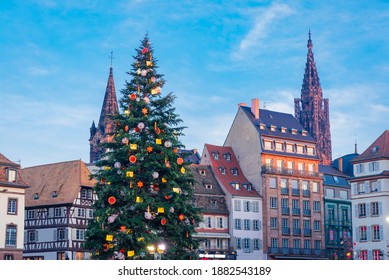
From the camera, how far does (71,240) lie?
255 feet

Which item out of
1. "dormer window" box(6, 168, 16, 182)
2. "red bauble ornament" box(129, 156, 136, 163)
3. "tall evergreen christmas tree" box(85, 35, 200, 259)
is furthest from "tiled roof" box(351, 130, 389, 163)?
"red bauble ornament" box(129, 156, 136, 163)

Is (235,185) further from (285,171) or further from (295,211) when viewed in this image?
(295,211)

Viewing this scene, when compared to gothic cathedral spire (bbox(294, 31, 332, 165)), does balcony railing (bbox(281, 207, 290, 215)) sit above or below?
below

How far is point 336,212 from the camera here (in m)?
102

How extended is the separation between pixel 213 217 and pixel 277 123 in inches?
694

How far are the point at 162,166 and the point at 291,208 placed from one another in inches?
2263

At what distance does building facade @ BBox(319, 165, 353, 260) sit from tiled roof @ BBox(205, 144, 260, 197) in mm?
13333

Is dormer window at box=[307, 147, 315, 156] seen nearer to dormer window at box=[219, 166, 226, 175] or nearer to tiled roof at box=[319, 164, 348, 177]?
tiled roof at box=[319, 164, 348, 177]

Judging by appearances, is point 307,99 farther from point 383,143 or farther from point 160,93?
point 160,93

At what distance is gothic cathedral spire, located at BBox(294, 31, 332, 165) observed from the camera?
511 feet

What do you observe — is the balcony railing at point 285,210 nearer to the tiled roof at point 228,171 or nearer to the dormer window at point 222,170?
the tiled roof at point 228,171
